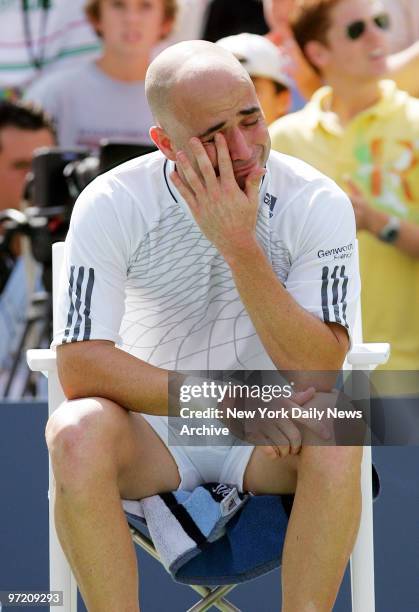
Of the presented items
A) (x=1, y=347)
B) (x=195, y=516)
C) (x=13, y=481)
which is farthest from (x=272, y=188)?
(x=1, y=347)

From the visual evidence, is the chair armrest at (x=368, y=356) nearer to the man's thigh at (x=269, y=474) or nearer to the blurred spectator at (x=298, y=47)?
the man's thigh at (x=269, y=474)

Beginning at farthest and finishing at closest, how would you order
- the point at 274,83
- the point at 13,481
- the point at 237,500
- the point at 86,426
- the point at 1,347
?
the point at 1,347
the point at 274,83
the point at 13,481
the point at 237,500
the point at 86,426

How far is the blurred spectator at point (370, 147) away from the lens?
3654 mm

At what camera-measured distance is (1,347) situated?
14.2 ft

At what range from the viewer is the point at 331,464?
2.23 m

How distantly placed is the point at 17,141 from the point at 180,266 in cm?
214

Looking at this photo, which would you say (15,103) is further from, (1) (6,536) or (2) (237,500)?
(2) (237,500)

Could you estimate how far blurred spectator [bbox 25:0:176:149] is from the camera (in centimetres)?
434

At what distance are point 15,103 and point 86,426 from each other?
2472mm

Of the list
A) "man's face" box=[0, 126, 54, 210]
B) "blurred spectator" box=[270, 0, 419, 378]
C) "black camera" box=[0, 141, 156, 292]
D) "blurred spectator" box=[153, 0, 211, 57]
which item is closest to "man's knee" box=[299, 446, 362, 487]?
"blurred spectator" box=[270, 0, 419, 378]

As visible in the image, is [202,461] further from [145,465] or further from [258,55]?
[258,55]

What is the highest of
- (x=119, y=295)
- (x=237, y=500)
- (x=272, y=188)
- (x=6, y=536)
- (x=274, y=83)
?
(x=274, y=83)

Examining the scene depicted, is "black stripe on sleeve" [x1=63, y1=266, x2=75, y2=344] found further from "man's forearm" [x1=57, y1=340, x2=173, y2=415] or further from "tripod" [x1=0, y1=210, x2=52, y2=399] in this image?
"tripod" [x1=0, y1=210, x2=52, y2=399]

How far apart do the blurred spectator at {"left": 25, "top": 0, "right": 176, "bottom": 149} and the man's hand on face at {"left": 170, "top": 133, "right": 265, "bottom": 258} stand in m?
1.98
